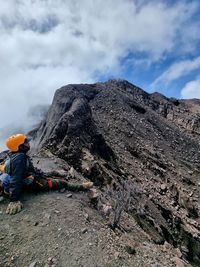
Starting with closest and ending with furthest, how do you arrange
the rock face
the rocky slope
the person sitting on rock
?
the person sitting on rock, the rocky slope, the rock face

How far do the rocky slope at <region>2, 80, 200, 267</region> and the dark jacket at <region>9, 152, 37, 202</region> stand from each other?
3.99 ft

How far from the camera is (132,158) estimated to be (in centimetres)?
1700

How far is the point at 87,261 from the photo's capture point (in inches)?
209

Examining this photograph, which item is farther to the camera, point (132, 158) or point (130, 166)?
point (132, 158)

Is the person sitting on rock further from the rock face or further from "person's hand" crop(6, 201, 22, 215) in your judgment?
the rock face

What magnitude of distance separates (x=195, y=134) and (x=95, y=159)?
87.7 feet

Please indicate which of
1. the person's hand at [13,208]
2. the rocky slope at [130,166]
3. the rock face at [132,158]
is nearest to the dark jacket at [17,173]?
the person's hand at [13,208]

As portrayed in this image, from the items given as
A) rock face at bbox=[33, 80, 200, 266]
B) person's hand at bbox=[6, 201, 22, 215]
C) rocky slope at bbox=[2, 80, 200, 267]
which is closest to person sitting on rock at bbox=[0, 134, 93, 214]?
person's hand at bbox=[6, 201, 22, 215]

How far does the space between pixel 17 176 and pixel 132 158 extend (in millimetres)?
11141

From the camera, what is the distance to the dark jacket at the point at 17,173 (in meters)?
6.42

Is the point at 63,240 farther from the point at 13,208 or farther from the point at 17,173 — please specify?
the point at 17,173

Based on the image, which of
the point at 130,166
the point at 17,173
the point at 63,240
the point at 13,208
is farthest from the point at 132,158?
the point at 63,240

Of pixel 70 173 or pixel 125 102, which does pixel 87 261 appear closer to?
pixel 70 173

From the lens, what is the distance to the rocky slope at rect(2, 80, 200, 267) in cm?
795
